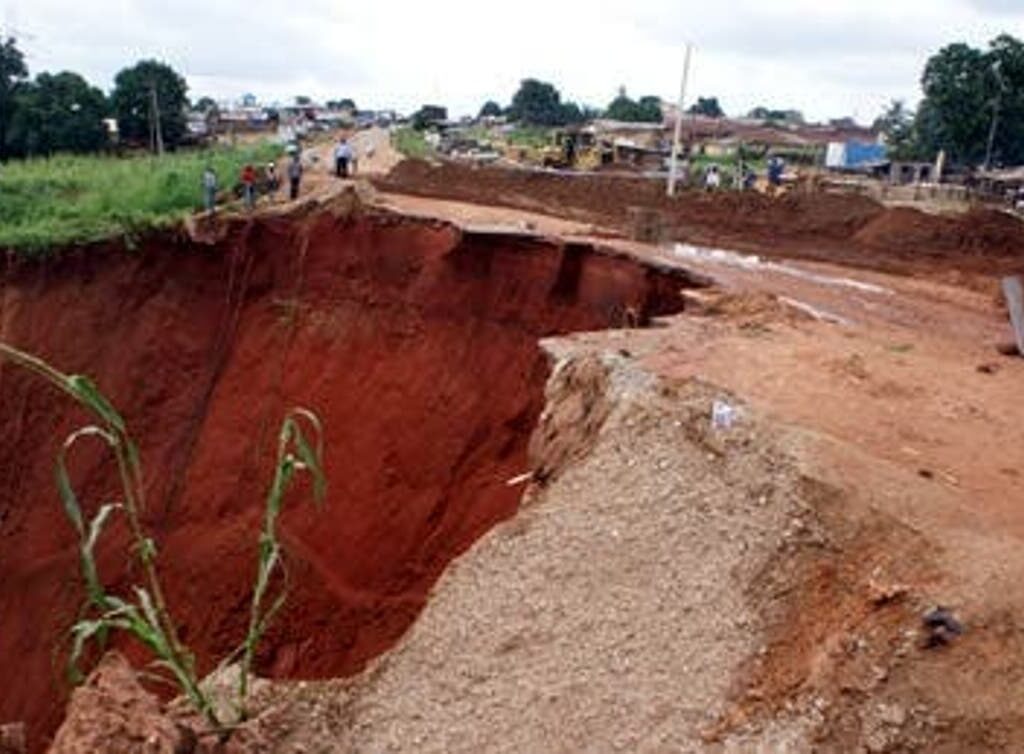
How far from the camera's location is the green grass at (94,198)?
19312 mm

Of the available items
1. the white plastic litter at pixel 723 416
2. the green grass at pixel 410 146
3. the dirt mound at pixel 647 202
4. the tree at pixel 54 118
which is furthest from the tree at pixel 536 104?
the white plastic litter at pixel 723 416

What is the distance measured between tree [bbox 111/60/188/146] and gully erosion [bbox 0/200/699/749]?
28.4 metres

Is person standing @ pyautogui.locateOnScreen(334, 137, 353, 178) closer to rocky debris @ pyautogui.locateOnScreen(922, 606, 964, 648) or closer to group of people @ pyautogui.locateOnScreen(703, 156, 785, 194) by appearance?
group of people @ pyautogui.locateOnScreen(703, 156, 785, 194)

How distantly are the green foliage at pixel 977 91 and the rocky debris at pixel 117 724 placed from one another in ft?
144

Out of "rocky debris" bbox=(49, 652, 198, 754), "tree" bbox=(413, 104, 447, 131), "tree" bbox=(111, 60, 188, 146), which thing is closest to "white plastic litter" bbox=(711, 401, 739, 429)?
"rocky debris" bbox=(49, 652, 198, 754)

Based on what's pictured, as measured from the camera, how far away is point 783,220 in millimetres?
25500

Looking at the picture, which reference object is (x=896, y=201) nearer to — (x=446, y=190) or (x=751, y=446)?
(x=446, y=190)

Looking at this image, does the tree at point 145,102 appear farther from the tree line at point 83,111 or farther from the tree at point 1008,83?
the tree at point 1008,83

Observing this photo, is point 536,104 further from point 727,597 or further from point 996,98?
point 727,597

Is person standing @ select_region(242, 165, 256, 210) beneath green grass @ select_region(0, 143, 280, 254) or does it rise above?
above

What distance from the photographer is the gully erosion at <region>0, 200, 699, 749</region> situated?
14.9 m

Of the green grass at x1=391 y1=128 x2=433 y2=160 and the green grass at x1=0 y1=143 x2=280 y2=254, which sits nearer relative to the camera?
the green grass at x1=0 y1=143 x2=280 y2=254

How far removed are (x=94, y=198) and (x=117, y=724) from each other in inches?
667

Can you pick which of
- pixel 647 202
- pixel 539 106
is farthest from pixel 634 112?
pixel 647 202
